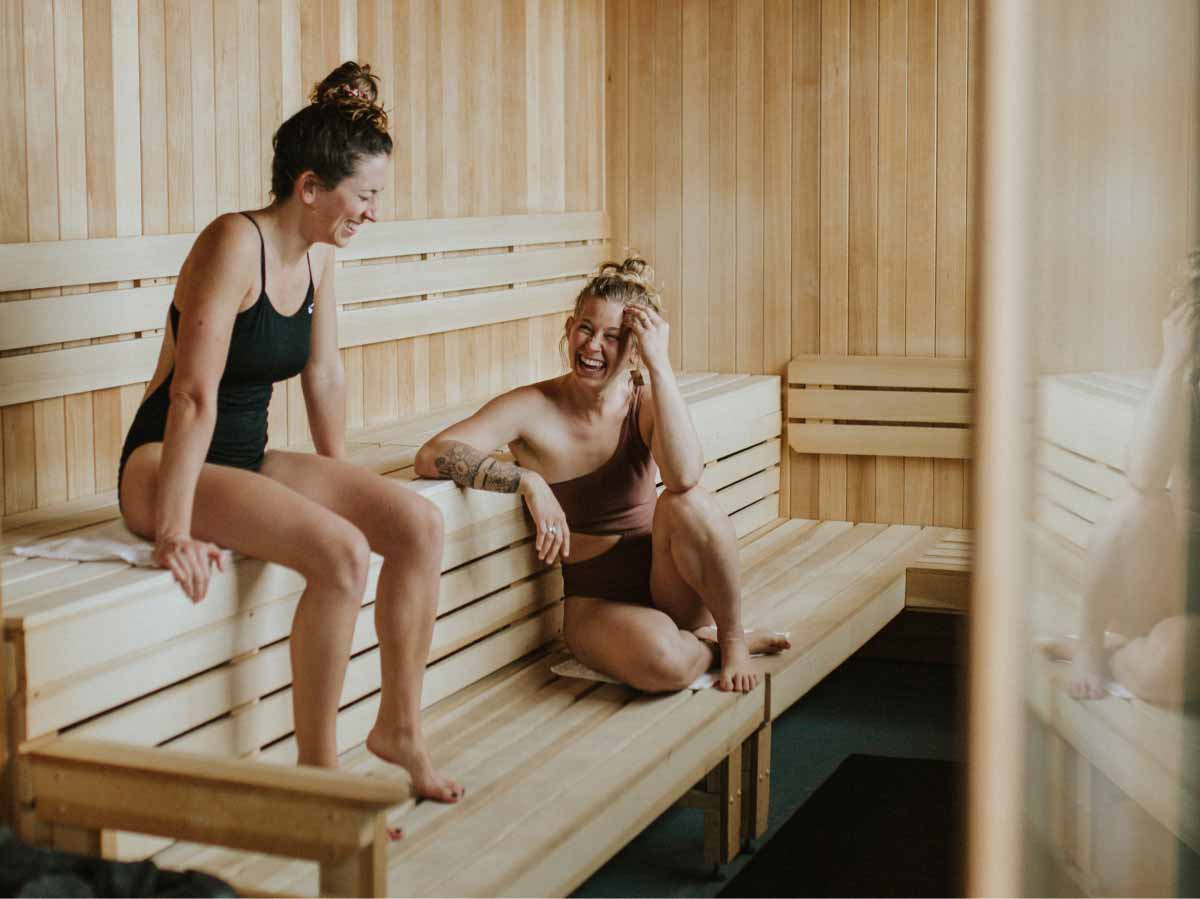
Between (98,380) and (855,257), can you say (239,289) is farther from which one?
(855,257)

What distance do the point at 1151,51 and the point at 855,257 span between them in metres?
4.16

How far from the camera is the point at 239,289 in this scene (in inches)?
98.7

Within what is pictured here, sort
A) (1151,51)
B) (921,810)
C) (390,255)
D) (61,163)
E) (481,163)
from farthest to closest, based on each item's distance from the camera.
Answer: (481,163) → (390,255) → (921,810) → (61,163) → (1151,51)

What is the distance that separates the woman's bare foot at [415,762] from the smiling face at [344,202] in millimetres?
847

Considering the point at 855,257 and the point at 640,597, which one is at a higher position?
the point at 855,257

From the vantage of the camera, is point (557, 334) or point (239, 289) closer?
point (239, 289)

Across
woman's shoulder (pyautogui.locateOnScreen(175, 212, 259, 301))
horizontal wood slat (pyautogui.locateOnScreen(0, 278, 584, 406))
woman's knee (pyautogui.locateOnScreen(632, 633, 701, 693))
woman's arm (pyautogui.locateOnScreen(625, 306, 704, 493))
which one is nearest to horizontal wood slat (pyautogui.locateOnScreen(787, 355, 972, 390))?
horizontal wood slat (pyautogui.locateOnScreen(0, 278, 584, 406))

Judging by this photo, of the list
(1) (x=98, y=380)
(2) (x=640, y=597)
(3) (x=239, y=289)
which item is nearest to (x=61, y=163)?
(1) (x=98, y=380)

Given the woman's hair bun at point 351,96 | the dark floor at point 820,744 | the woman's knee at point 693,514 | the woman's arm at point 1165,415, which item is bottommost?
the dark floor at point 820,744

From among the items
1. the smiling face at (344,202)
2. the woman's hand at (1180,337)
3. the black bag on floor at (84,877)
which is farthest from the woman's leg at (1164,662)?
the smiling face at (344,202)

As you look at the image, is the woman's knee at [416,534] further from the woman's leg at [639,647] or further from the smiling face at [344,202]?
the woman's leg at [639,647]

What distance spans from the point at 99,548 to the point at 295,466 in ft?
1.26

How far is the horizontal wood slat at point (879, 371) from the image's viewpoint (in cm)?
493

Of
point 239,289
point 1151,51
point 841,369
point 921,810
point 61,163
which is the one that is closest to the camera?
point 1151,51
